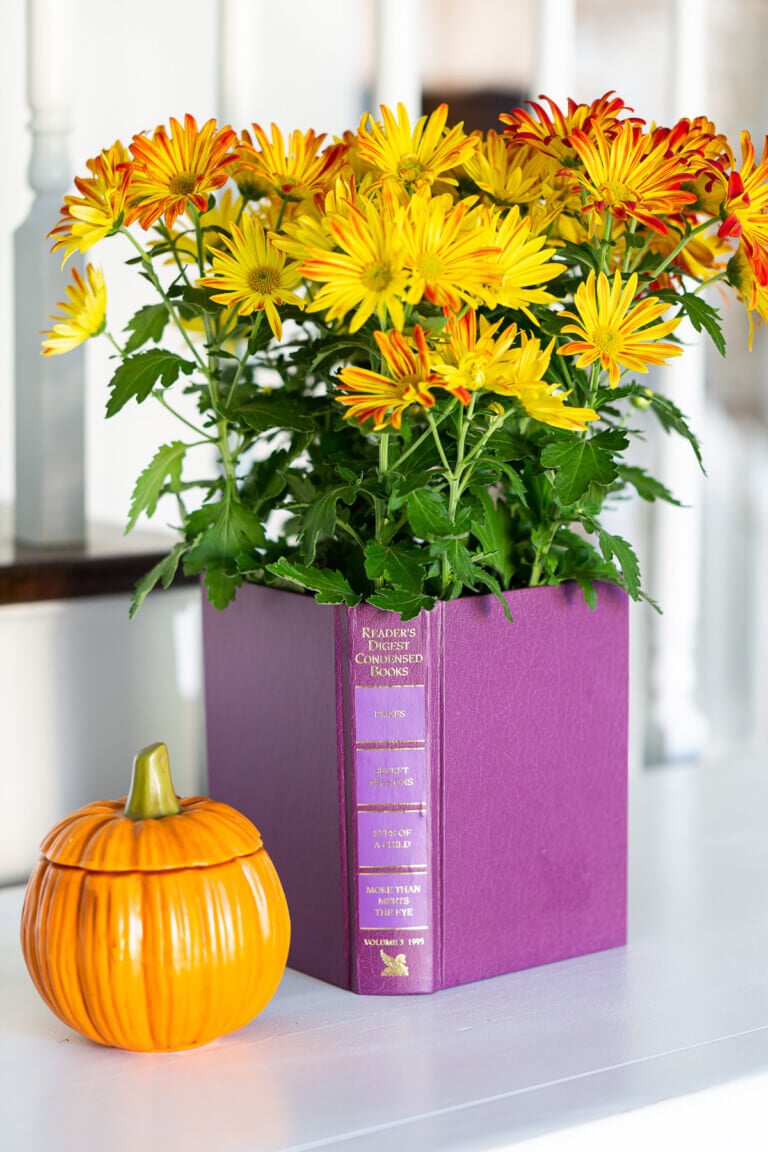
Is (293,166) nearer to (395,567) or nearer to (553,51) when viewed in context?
(395,567)

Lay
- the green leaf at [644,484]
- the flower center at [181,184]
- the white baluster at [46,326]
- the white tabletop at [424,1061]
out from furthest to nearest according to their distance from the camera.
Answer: the white baluster at [46,326]
the green leaf at [644,484]
the flower center at [181,184]
the white tabletop at [424,1061]

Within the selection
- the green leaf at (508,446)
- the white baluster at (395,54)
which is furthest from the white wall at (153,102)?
the green leaf at (508,446)

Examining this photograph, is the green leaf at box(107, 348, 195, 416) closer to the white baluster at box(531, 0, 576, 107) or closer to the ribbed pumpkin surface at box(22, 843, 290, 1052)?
the ribbed pumpkin surface at box(22, 843, 290, 1052)

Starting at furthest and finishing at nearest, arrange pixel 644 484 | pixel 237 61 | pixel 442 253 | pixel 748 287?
pixel 237 61, pixel 644 484, pixel 748 287, pixel 442 253

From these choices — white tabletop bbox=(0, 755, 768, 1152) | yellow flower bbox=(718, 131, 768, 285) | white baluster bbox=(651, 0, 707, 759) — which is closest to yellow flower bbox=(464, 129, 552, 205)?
yellow flower bbox=(718, 131, 768, 285)

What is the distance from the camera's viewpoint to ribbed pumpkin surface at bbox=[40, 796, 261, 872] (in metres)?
0.69

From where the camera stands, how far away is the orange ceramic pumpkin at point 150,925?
678 millimetres

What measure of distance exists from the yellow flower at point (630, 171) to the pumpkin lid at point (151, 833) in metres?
0.36

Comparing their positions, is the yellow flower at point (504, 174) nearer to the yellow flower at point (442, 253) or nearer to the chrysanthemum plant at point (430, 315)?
the chrysanthemum plant at point (430, 315)

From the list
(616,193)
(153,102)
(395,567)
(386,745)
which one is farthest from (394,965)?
(153,102)

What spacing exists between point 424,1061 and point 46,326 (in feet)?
2.14

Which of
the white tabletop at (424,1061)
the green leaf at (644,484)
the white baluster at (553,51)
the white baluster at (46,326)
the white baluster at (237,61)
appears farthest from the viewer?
the white baluster at (553,51)

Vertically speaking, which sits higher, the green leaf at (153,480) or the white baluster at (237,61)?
the white baluster at (237,61)

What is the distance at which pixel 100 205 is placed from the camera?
2.41 feet
